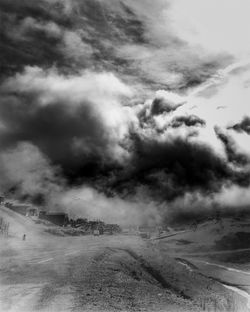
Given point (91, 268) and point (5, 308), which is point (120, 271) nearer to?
point (91, 268)

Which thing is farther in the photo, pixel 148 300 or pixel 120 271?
pixel 120 271

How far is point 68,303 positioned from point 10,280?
13.7m

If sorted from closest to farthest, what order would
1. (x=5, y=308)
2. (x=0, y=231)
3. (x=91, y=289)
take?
(x=5, y=308) → (x=91, y=289) → (x=0, y=231)

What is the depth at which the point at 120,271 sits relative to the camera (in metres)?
68.4

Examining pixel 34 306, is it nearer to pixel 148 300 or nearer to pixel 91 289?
pixel 91 289

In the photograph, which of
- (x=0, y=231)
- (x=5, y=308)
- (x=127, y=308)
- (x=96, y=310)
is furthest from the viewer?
(x=0, y=231)

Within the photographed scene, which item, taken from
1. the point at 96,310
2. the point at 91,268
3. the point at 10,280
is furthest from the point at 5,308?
the point at 91,268

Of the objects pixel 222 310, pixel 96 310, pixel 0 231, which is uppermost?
pixel 0 231

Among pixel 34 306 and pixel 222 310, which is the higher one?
pixel 34 306

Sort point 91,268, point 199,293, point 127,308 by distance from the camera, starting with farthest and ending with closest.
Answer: point 199,293 → point 91,268 → point 127,308

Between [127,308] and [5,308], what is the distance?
1495 centimetres

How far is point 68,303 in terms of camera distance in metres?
40.8

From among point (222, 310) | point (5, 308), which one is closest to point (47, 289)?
point (5, 308)

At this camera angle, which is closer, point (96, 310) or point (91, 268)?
point (96, 310)
